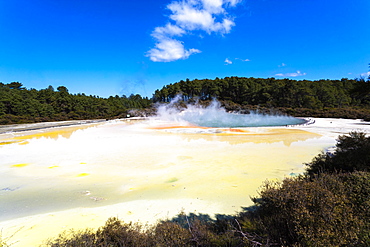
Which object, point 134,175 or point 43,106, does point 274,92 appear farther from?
point 43,106

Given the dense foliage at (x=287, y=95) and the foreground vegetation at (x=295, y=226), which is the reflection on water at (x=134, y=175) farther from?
the dense foliage at (x=287, y=95)

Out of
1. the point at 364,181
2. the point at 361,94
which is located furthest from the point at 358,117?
the point at 364,181

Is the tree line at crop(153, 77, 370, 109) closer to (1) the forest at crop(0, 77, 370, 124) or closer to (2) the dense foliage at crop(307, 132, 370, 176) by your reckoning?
(1) the forest at crop(0, 77, 370, 124)

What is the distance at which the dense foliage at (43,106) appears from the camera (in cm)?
3632

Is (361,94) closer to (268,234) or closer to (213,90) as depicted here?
(268,234)

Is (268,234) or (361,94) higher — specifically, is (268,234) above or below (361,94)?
below

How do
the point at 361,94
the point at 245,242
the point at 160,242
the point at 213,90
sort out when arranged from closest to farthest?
1. the point at 245,242
2. the point at 160,242
3. the point at 361,94
4. the point at 213,90

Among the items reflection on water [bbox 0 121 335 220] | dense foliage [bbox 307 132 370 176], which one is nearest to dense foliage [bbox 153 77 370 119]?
dense foliage [bbox 307 132 370 176]

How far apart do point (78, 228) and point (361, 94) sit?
8.54 metres

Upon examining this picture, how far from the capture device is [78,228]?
3809 millimetres

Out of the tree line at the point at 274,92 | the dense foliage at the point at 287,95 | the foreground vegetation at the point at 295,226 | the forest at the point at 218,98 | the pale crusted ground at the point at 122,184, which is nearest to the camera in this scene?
the foreground vegetation at the point at 295,226

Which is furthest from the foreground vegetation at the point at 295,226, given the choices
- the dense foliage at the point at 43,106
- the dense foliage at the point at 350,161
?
the dense foliage at the point at 43,106

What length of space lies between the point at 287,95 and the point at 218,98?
20.9 m

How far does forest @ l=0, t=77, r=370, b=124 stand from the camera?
37562 mm
